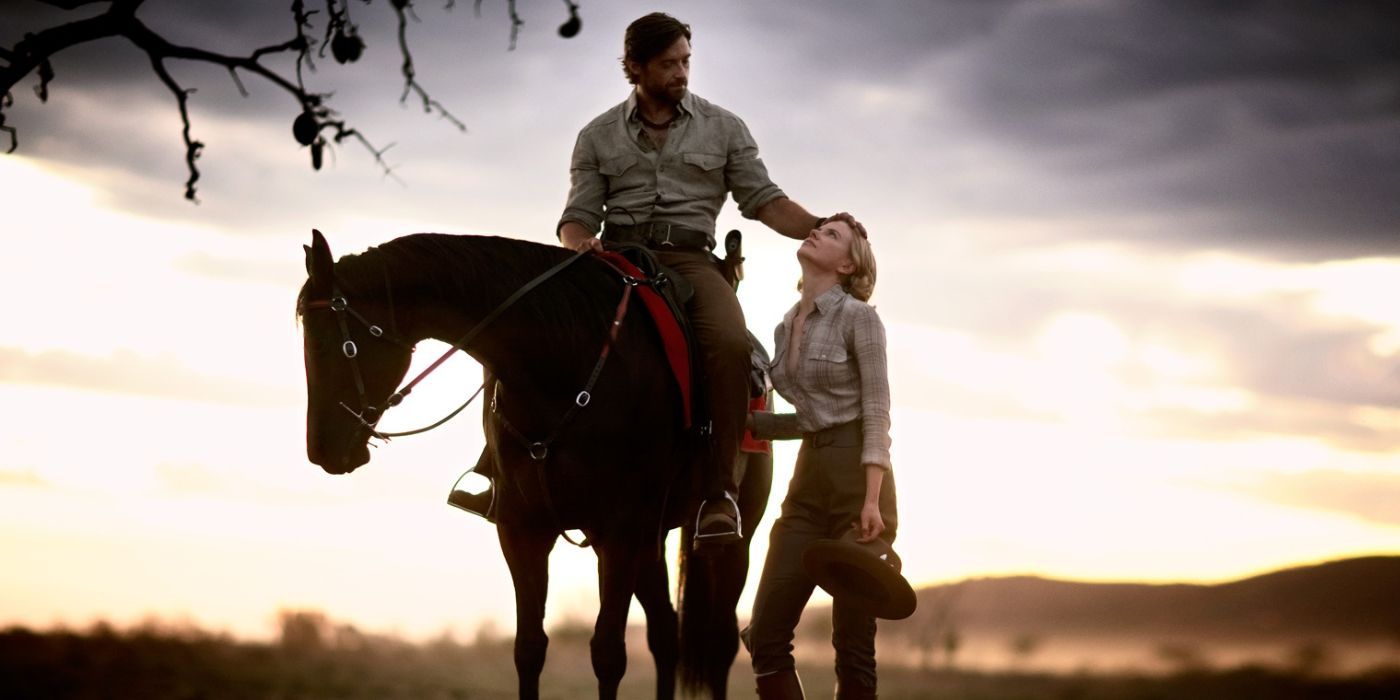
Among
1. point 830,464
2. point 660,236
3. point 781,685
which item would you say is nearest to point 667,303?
point 660,236

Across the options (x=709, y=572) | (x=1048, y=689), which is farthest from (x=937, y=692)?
(x=709, y=572)

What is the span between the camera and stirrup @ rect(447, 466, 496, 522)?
6.96 meters

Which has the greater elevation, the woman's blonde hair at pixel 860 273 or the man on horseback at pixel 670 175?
the man on horseback at pixel 670 175

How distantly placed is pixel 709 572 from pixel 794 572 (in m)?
2.21

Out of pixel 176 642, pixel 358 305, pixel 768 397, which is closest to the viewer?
pixel 358 305

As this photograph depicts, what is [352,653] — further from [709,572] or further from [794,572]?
[794,572]

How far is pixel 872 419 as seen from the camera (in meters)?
6.05

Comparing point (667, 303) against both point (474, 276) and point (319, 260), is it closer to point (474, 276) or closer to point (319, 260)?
point (474, 276)

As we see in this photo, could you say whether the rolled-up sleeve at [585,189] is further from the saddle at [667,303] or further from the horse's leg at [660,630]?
the horse's leg at [660,630]

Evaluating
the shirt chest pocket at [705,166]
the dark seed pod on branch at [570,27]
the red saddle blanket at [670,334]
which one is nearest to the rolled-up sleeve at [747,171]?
the shirt chest pocket at [705,166]

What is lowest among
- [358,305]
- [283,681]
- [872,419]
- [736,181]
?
[283,681]

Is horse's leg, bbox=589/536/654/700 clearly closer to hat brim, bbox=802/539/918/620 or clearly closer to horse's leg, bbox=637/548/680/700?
horse's leg, bbox=637/548/680/700

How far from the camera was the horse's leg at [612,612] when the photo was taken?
257 inches

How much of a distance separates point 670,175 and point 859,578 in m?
2.74
